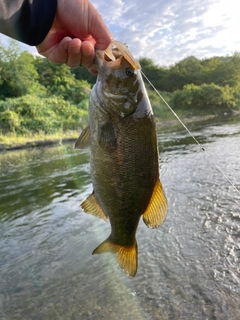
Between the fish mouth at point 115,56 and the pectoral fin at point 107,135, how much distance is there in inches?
15.6

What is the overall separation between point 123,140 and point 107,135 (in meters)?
0.11

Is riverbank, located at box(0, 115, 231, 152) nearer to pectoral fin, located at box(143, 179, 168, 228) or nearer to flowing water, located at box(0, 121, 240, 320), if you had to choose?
flowing water, located at box(0, 121, 240, 320)

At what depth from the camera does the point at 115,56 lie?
215cm

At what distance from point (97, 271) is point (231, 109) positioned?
45.3 m

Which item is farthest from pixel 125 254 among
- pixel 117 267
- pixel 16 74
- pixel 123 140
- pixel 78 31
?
pixel 16 74

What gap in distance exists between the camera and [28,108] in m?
34.5

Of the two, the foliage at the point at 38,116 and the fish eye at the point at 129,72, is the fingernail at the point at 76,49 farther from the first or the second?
the foliage at the point at 38,116

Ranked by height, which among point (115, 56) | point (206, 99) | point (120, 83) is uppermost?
point (115, 56)

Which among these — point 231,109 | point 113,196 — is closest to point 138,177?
point 113,196

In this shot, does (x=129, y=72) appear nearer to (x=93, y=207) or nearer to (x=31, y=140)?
(x=93, y=207)

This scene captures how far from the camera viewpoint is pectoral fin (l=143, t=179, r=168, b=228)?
7.36 ft

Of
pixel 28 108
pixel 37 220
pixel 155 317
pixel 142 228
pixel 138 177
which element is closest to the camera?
pixel 138 177

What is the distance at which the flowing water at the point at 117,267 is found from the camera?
14.5 ft

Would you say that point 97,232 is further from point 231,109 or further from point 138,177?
point 231,109
